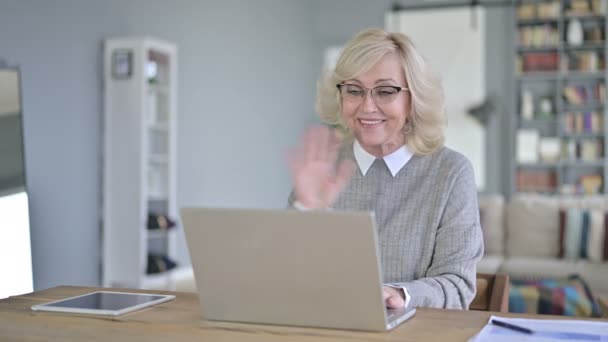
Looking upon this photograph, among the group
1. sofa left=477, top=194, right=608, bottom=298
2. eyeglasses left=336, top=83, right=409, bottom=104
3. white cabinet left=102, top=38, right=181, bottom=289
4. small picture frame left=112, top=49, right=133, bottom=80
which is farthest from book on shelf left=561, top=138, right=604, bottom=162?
eyeglasses left=336, top=83, right=409, bottom=104

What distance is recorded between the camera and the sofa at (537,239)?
16.1 ft

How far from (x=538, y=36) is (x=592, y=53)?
60cm

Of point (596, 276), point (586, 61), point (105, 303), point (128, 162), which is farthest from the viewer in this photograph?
point (586, 61)

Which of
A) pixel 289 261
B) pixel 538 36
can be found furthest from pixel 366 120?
pixel 538 36

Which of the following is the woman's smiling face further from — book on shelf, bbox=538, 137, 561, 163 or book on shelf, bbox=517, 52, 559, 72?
book on shelf, bbox=517, 52, 559, 72

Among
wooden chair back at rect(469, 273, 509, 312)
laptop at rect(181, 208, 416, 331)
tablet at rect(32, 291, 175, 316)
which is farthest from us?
wooden chair back at rect(469, 273, 509, 312)

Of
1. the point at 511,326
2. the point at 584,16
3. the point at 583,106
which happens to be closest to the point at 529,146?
the point at 583,106

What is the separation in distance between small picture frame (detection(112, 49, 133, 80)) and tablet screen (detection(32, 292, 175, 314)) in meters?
3.75

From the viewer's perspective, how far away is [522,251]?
5262 mm

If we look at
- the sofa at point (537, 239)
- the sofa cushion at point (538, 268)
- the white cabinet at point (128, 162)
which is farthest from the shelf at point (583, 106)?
the white cabinet at point (128, 162)

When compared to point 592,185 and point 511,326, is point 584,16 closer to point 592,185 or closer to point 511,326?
point 592,185

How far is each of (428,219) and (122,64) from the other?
3874 millimetres

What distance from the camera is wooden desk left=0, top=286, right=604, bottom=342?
50.3 inches

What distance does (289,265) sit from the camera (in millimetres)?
1276
